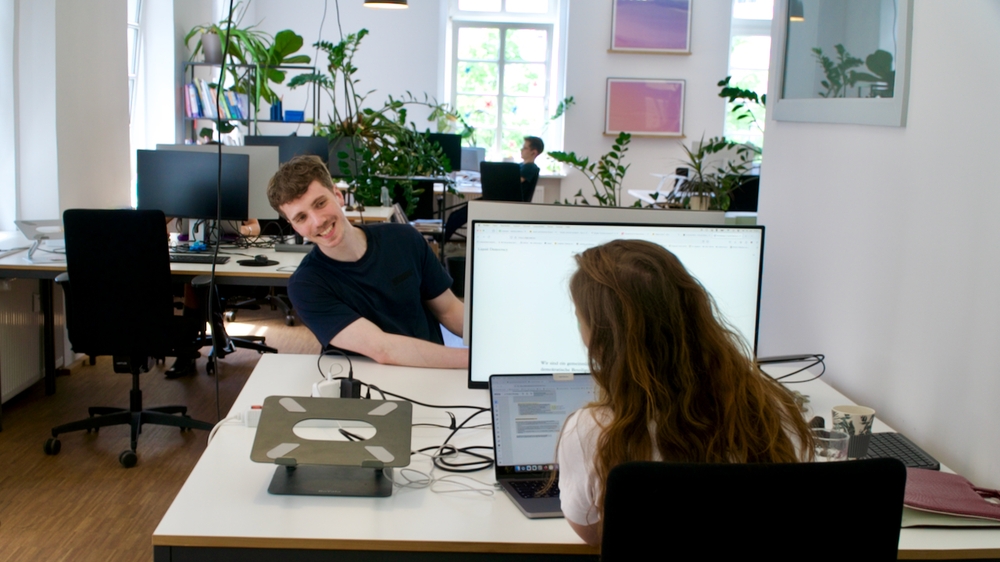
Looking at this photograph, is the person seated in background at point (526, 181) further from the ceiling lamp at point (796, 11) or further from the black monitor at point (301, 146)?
the ceiling lamp at point (796, 11)

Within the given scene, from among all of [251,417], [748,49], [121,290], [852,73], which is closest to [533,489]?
[251,417]

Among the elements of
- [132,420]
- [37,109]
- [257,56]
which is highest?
[257,56]

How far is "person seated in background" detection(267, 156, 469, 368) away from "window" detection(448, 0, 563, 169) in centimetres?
669

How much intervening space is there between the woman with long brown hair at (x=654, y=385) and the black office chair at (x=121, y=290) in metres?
2.38

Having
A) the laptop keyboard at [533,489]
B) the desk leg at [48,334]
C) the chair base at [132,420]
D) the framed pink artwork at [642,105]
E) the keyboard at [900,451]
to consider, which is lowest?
the chair base at [132,420]

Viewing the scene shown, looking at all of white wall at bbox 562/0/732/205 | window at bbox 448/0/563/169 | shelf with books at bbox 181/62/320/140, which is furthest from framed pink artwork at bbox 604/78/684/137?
shelf with books at bbox 181/62/320/140

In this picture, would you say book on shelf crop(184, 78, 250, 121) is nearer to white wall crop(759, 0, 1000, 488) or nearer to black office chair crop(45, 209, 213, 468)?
black office chair crop(45, 209, 213, 468)

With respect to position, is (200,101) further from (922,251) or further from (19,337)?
(922,251)

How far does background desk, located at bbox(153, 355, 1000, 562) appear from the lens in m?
1.25

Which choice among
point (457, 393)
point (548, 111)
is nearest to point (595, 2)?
point (548, 111)

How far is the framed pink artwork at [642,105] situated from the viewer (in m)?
8.87

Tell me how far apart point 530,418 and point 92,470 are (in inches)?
89.7

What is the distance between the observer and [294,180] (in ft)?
8.25

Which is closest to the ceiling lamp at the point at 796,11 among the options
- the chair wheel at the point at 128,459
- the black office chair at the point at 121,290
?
the black office chair at the point at 121,290
